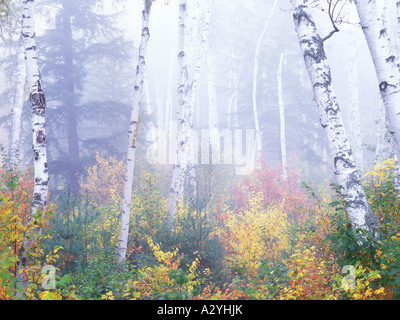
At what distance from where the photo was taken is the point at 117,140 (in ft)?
57.6

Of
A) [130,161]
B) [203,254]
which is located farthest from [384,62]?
[203,254]

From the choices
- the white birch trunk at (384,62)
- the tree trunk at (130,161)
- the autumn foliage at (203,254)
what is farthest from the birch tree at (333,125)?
the tree trunk at (130,161)

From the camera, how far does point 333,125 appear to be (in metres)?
4.54

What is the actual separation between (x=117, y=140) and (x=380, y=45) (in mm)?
15219

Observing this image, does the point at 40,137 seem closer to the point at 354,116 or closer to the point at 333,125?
the point at 333,125

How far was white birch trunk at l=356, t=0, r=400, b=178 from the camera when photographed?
4.25 metres

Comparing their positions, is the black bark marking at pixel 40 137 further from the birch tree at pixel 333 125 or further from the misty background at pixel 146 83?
the misty background at pixel 146 83

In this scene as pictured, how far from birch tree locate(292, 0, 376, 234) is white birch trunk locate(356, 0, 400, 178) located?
2.10 ft

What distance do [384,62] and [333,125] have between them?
117 centimetres

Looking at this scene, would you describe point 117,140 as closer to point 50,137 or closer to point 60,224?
point 50,137

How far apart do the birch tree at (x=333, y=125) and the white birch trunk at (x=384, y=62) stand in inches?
25.2

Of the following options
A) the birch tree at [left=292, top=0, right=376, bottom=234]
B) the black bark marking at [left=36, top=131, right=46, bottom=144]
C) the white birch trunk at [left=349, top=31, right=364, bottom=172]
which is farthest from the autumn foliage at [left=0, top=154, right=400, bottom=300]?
the white birch trunk at [left=349, top=31, right=364, bottom=172]

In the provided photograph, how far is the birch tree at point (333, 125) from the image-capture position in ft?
13.7

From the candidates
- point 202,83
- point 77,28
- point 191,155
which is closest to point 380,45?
point 191,155
